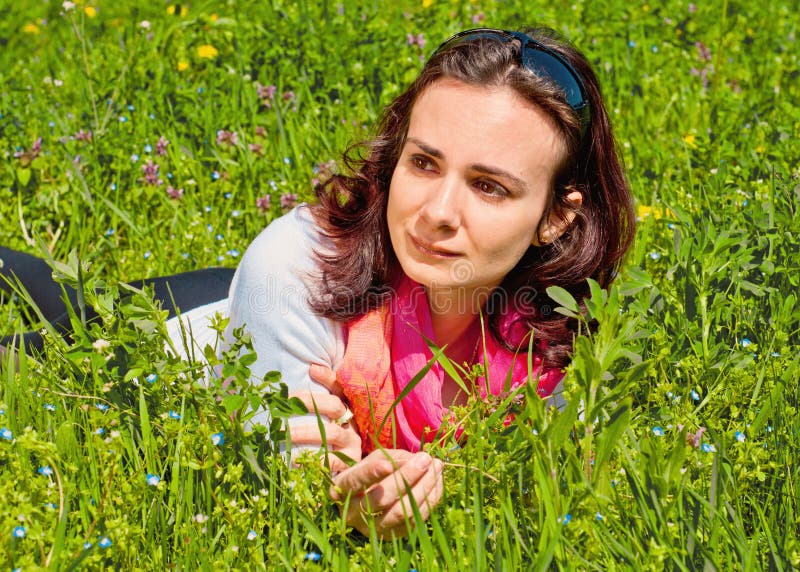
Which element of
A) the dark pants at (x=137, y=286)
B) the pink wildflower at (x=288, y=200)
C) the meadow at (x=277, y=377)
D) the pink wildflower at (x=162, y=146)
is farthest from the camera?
the pink wildflower at (x=162, y=146)

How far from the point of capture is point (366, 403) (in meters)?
2.64

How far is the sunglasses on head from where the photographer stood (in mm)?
2574

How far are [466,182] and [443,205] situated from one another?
103mm

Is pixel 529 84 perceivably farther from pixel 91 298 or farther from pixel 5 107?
pixel 5 107

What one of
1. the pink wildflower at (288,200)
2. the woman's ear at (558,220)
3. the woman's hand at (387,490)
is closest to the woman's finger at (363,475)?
the woman's hand at (387,490)

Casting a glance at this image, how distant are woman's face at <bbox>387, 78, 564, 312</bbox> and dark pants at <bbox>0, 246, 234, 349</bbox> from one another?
983 mm

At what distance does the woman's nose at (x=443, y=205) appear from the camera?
243cm

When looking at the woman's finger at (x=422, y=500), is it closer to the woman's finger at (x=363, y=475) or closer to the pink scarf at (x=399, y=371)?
the woman's finger at (x=363, y=475)

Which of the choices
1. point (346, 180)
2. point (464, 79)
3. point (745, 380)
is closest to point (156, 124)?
point (346, 180)

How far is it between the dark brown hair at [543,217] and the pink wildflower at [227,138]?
1.20 m

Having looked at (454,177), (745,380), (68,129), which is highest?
(454,177)

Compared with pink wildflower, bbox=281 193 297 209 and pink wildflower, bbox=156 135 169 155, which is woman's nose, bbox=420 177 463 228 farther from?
pink wildflower, bbox=156 135 169 155

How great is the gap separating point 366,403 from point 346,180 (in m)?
0.72

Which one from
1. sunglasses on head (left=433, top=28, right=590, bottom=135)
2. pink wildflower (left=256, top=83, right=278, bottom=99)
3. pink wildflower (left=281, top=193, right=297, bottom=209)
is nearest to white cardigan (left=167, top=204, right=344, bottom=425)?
sunglasses on head (left=433, top=28, right=590, bottom=135)
